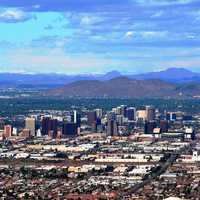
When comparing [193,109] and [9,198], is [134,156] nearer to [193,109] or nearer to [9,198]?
[9,198]

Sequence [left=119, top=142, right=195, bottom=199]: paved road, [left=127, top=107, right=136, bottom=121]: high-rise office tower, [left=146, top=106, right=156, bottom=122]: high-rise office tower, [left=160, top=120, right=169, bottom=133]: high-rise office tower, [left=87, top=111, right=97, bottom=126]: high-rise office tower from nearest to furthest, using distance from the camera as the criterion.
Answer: [left=119, top=142, right=195, bottom=199]: paved road
[left=160, top=120, right=169, bottom=133]: high-rise office tower
[left=87, top=111, right=97, bottom=126]: high-rise office tower
[left=146, top=106, right=156, bottom=122]: high-rise office tower
[left=127, top=107, right=136, bottom=121]: high-rise office tower

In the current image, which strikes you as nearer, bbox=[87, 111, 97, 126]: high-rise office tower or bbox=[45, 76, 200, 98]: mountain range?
bbox=[87, 111, 97, 126]: high-rise office tower

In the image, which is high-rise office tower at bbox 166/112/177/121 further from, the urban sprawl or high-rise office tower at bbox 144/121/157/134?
high-rise office tower at bbox 144/121/157/134

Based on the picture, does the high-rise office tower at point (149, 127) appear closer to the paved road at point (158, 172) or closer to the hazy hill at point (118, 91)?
the paved road at point (158, 172)

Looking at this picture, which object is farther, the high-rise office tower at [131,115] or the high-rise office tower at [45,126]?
the high-rise office tower at [131,115]

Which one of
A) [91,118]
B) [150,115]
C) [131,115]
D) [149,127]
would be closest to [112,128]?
[149,127]

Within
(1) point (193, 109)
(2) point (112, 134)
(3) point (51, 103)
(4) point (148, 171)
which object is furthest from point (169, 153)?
(3) point (51, 103)

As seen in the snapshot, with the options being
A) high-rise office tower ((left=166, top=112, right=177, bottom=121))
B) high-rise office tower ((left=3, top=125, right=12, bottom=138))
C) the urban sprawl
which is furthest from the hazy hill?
high-rise office tower ((left=3, top=125, right=12, bottom=138))

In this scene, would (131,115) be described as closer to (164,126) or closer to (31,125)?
(164,126)

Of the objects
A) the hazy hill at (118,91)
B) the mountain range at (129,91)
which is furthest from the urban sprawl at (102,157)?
the hazy hill at (118,91)

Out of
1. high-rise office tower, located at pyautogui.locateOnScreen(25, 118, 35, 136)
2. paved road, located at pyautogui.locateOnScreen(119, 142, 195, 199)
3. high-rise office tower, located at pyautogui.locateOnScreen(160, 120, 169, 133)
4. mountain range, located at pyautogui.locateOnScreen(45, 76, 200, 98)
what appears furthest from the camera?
mountain range, located at pyautogui.locateOnScreen(45, 76, 200, 98)

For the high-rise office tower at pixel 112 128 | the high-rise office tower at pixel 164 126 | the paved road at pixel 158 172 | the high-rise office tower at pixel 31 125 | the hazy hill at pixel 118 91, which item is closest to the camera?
the paved road at pixel 158 172
